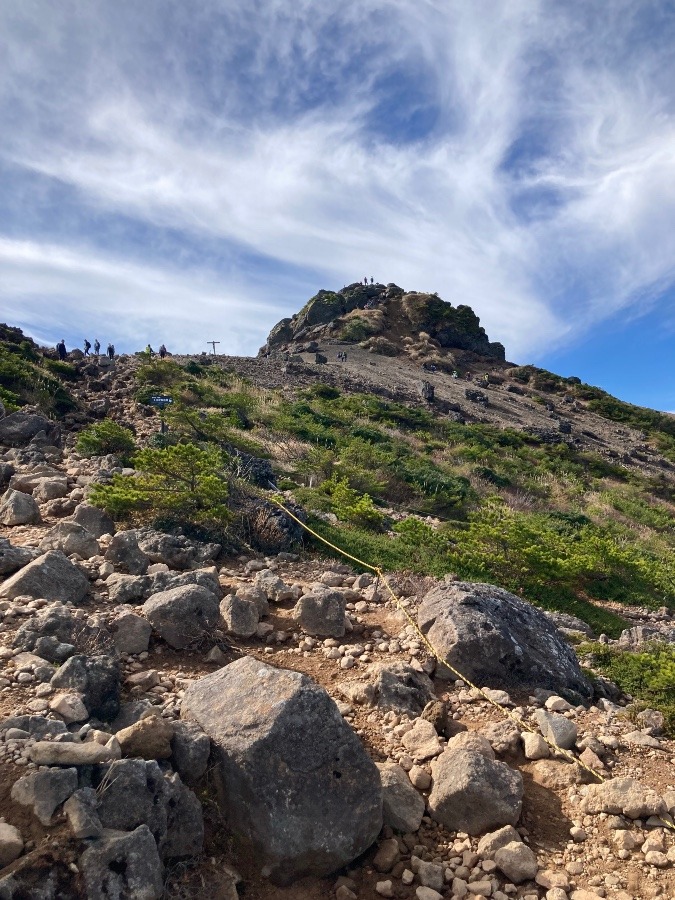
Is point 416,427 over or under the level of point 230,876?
over

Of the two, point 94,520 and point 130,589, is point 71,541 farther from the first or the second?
point 130,589

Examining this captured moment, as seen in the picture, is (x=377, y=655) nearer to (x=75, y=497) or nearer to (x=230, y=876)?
(x=230, y=876)

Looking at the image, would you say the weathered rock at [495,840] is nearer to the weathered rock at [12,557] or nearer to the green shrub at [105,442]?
the weathered rock at [12,557]

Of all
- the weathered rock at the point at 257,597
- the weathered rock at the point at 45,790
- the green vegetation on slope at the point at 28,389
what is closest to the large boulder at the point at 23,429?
the green vegetation on slope at the point at 28,389

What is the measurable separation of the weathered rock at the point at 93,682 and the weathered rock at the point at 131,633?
646 millimetres

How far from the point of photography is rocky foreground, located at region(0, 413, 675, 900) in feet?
7.20

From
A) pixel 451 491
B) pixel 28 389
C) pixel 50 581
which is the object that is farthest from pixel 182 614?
pixel 28 389

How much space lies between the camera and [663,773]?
10.8 feet

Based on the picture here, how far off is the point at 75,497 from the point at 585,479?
21.1m

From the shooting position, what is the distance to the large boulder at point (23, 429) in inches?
376

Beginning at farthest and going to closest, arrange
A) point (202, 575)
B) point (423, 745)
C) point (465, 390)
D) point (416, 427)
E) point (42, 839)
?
point (465, 390), point (416, 427), point (202, 575), point (423, 745), point (42, 839)

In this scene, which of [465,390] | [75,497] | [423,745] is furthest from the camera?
[465,390]

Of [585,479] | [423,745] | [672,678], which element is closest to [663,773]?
[672,678]

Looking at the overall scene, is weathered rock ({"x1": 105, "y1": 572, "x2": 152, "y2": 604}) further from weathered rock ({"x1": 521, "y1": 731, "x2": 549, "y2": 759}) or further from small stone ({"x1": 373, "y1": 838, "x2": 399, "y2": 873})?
weathered rock ({"x1": 521, "y1": 731, "x2": 549, "y2": 759})
